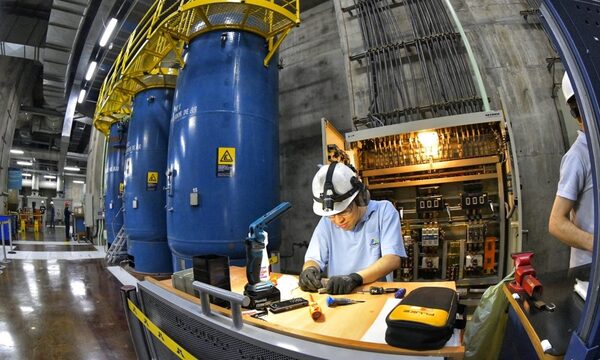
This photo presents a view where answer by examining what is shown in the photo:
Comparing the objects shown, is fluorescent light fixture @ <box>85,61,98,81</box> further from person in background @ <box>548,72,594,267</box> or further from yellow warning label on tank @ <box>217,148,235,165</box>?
person in background @ <box>548,72,594,267</box>

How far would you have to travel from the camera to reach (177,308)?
1214mm

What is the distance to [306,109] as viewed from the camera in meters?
5.19

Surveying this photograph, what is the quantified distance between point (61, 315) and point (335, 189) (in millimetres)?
3524

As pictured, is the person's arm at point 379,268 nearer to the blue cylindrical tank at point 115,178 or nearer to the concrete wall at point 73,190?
the blue cylindrical tank at point 115,178

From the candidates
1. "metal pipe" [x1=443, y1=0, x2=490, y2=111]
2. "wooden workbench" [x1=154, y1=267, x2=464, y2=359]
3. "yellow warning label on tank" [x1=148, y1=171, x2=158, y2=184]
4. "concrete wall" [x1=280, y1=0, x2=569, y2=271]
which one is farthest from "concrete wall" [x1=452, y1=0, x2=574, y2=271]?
"yellow warning label on tank" [x1=148, y1=171, x2=158, y2=184]

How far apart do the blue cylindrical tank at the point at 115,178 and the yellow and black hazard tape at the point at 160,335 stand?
6492 millimetres

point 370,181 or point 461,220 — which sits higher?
point 370,181

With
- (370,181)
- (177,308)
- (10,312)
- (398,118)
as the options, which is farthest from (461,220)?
(10,312)

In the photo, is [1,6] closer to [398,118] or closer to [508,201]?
[398,118]

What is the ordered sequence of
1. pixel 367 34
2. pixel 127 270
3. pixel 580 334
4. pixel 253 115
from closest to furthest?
pixel 580 334 → pixel 253 115 → pixel 367 34 → pixel 127 270

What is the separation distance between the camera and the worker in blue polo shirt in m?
1.54

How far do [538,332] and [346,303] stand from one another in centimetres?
65

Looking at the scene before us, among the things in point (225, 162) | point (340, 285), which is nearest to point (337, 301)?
point (340, 285)

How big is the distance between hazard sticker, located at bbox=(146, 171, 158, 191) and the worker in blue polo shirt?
14.2 ft
